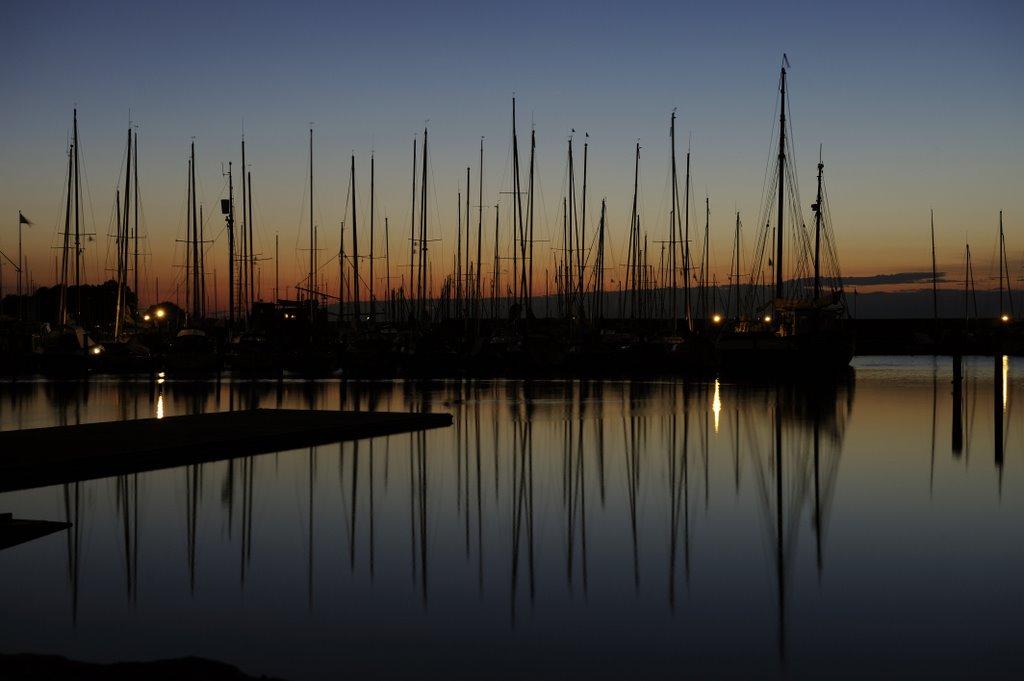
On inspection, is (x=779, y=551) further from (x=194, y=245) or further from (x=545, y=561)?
(x=194, y=245)

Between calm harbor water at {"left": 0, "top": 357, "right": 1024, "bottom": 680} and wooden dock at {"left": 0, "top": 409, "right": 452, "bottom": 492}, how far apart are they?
58cm

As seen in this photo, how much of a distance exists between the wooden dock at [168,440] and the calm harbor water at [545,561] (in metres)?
0.58

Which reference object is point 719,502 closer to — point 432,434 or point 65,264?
point 432,434

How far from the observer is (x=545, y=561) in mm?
12117

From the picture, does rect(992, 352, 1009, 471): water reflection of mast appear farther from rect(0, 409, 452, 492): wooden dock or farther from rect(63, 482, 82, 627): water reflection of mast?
rect(63, 482, 82, 627): water reflection of mast

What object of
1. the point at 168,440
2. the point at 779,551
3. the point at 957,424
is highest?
the point at 168,440

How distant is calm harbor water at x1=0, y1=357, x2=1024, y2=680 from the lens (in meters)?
8.55

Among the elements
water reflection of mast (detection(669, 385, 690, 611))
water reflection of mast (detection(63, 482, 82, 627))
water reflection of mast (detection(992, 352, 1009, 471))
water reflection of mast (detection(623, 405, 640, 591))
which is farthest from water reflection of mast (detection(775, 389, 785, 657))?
water reflection of mast (detection(63, 482, 82, 627))

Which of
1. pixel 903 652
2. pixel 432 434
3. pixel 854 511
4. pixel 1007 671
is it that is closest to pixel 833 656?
pixel 903 652

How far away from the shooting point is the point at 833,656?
8.48 meters

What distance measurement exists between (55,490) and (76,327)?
54.4 m

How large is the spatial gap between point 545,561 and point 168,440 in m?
10.7

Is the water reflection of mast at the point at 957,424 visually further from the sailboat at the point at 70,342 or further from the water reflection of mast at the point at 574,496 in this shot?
the sailboat at the point at 70,342

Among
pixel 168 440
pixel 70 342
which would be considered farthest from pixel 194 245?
pixel 168 440
